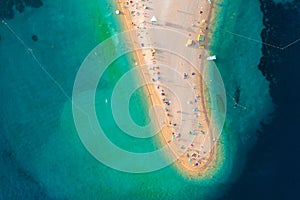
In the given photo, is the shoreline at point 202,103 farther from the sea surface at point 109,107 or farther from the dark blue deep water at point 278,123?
the dark blue deep water at point 278,123

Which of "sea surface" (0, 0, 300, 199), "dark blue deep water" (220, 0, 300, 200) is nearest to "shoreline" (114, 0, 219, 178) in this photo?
"sea surface" (0, 0, 300, 199)

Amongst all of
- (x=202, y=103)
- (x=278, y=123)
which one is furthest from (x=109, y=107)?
(x=278, y=123)

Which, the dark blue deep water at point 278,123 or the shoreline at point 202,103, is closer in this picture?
the dark blue deep water at point 278,123

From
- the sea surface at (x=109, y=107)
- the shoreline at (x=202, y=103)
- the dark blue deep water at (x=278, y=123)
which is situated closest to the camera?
the dark blue deep water at (x=278, y=123)

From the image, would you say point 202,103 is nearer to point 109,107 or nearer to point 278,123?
point 278,123

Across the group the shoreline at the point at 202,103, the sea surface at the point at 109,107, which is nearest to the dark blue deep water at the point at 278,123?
the sea surface at the point at 109,107

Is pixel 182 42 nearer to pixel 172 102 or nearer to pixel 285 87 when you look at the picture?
pixel 172 102
